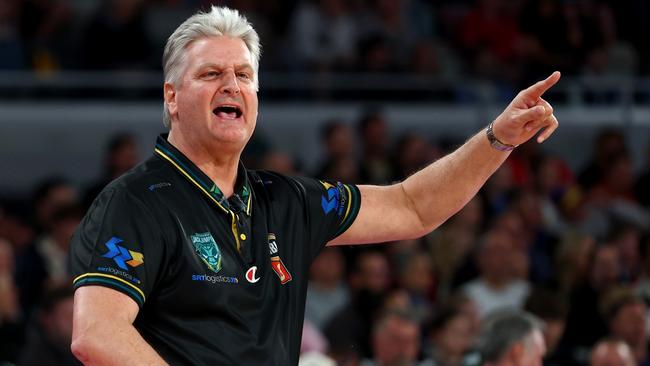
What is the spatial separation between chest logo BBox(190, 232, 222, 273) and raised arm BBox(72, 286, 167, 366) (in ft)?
0.86

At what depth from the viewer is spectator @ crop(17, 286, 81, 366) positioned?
20.3 feet

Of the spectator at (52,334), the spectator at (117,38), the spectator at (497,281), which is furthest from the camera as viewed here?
the spectator at (117,38)

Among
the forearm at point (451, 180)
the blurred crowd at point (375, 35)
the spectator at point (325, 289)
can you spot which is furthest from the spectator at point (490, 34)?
the forearm at point (451, 180)

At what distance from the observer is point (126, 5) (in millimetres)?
10672

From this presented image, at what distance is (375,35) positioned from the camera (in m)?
11.9

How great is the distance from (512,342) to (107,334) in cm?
304

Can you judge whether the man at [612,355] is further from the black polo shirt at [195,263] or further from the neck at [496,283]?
the black polo shirt at [195,263]

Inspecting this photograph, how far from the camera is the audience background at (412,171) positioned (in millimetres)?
7707

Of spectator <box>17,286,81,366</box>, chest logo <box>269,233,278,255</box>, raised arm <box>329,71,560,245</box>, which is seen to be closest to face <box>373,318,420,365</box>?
spectator <box>17,286,81,366</box>

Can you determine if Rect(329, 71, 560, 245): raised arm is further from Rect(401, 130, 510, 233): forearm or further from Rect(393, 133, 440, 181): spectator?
Rect(393, 133, 440, 181): spectator

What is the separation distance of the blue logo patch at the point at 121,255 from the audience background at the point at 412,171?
11.1 ft

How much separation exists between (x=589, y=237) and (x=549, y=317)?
194 cm

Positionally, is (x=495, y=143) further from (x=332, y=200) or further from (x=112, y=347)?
(x=112, y=347)

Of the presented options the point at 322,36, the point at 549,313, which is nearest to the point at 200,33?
the point at 549,313
